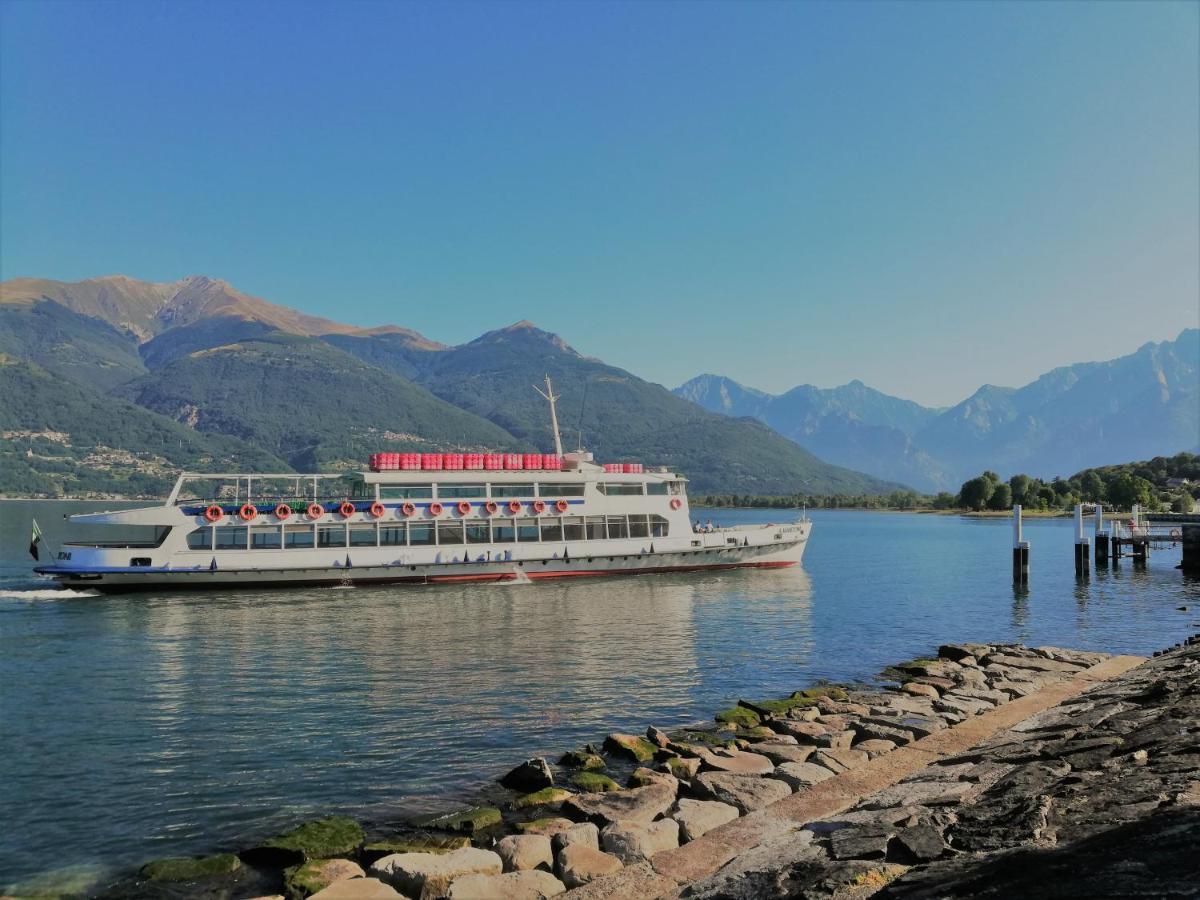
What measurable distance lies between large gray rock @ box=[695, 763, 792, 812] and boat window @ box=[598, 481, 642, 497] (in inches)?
1354

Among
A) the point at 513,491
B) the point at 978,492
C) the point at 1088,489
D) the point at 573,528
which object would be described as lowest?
the point at 573,528

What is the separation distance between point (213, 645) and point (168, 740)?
11.7 m

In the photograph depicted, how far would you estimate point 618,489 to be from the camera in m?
48.5

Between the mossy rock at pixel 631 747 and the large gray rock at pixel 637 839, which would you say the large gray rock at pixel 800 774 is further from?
the large gray rock at pixel 637 839

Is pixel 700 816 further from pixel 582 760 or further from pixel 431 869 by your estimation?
pixel 582 760

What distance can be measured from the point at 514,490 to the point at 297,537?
11925 mm

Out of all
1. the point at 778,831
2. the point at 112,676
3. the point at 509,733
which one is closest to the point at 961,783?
the point at 778,831

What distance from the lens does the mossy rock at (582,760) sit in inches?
611

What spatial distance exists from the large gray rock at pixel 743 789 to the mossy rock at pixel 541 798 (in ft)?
7.49

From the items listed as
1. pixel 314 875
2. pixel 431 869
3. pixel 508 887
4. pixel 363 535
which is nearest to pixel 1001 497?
pixel 363 535

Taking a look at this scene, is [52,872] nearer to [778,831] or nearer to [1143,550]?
[778,831]

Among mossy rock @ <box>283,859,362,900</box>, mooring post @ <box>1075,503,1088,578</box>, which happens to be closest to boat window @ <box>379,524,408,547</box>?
mossy rock @ <box>283,859,362,900</box>

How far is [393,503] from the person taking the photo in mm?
44438

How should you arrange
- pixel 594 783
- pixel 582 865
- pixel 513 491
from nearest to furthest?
pixel 582 865 → pixel 594 783 → pixel 513 491
